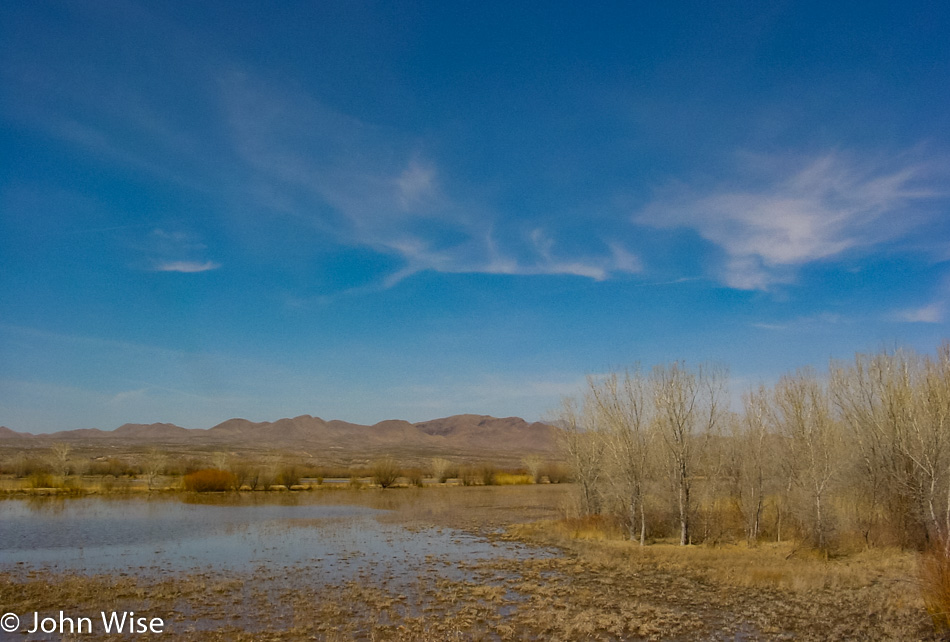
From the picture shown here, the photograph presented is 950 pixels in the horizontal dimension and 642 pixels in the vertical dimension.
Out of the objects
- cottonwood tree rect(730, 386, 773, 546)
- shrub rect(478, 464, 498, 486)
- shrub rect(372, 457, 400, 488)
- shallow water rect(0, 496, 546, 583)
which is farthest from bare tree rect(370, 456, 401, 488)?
cottonwood tree rect(730, 386, 773, 546)

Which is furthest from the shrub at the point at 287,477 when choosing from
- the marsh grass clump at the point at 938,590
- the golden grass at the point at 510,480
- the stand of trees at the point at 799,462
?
the marsh grass clump at the point at 938,590

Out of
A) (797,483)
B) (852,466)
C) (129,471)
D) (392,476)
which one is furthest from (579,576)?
(129,471)

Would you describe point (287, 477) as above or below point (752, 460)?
below

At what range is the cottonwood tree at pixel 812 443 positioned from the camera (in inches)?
945

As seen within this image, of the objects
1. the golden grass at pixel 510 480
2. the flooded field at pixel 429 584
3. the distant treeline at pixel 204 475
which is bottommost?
the golden grass at pixel 510 480

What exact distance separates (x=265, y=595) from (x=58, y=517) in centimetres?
2577

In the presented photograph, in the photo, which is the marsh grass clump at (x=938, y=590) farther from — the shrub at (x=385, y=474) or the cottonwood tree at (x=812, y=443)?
the shrub at (x=385, y=474)

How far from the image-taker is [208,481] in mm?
55125

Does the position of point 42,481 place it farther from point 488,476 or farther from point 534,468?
point 534,468

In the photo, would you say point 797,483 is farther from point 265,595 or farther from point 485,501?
point 485,501

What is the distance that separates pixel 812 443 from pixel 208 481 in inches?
2003

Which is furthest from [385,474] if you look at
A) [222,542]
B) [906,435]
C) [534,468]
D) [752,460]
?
[906,435]

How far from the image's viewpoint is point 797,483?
26672 mm

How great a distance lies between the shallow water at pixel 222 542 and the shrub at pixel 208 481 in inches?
547
